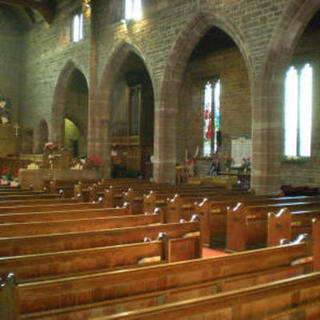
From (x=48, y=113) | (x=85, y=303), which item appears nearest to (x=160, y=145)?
(x=48, y=113)

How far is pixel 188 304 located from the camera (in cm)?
189

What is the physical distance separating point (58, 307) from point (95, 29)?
15.7m

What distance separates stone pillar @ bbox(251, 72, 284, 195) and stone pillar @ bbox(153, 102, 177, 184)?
3.81m

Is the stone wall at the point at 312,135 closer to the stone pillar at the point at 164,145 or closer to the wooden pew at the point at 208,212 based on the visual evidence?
the stone pillar at the point at 164,145

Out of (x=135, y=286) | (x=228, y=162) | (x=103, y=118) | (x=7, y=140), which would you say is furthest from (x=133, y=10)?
(x=135, y=286)

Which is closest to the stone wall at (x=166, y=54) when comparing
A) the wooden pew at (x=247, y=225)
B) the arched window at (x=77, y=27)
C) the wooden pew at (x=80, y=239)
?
the arched window at (x=77, y=27)

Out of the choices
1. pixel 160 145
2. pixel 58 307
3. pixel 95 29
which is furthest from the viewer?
pixel 95 29

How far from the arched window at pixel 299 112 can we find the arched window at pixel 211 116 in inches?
135

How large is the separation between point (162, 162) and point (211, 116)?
549 centimetres

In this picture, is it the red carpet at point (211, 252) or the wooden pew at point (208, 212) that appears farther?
the wooden pew at point (208, 212)

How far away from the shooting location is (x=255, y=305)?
2.10m

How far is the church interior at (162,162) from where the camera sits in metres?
2.52

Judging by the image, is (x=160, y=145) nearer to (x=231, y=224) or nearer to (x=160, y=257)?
(x=231, y=224)

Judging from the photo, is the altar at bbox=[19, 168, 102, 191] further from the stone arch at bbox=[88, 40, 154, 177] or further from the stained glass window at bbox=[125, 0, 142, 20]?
the stained glass window at bbox=[125, 0, 142, 20]
